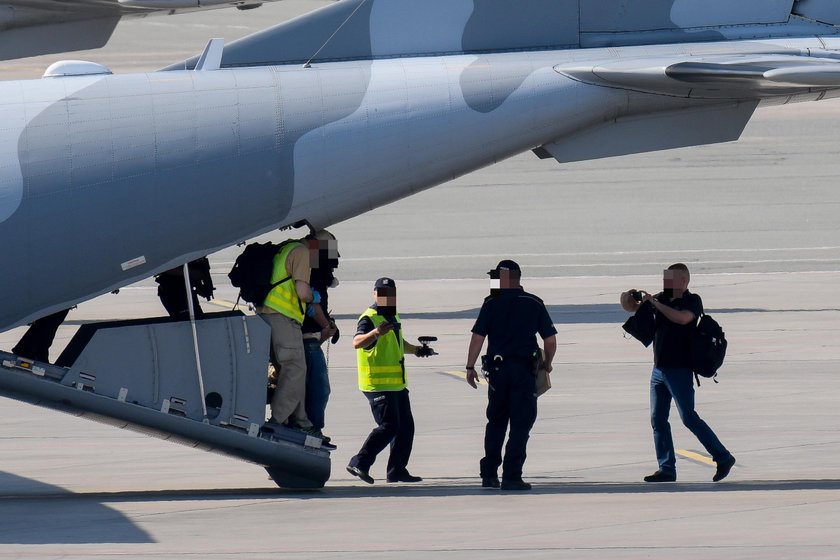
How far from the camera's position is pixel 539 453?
13.2 meters

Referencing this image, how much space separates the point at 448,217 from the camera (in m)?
35.8

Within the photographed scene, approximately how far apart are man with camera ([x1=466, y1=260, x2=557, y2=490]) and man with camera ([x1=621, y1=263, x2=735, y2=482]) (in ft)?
2.88

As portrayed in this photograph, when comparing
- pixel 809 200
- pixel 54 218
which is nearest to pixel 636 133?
pixel 54 218

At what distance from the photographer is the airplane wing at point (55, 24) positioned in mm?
16516

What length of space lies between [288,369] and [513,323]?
1.98 meters

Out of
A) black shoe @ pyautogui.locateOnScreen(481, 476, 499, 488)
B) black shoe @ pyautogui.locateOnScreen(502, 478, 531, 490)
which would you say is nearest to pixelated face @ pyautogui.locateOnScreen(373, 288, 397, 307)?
black shoe @ pyautogui.locateOnScreen(481, 476, 499, 488)

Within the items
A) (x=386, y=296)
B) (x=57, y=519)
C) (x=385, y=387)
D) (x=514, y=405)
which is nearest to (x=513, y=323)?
(x=514, y=405)

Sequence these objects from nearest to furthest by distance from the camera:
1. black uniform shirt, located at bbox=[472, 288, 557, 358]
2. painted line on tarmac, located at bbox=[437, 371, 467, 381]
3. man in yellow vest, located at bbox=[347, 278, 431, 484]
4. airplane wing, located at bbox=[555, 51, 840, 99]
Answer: airplane wing, located at bbox=[555, 51, 840, 99], black uniform shirt, located at bbox=[472, 288, 557, 358], man in yellow vest, located at bbox=[347, 278, 431, 484], painted line on tarmac, located at bbox=[437, 371, 467, 381]

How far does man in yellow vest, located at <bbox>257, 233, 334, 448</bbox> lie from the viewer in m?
11.6

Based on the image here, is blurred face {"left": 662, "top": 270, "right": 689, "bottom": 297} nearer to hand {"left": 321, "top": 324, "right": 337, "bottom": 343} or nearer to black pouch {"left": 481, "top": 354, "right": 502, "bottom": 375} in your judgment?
black pouch {"left": 481, "top": 354, "right": 502, "bottom": 375}

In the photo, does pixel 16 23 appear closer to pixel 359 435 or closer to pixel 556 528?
pixel 359 435

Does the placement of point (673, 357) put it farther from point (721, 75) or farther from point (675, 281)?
point (721, 75)

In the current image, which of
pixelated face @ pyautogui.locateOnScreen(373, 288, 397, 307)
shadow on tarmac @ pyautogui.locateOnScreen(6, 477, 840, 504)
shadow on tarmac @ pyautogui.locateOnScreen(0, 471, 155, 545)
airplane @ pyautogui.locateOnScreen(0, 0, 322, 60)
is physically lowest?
shadow on tarmac @ pyautogui.locateOnScreen(0, 471, 155, 545)

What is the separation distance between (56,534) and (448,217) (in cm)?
2619
